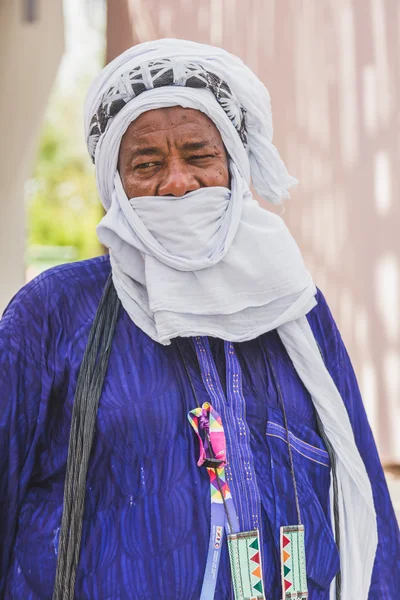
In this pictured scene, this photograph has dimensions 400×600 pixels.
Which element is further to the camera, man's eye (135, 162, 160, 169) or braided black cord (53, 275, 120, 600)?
man's eye (135, 162, 160, 169)

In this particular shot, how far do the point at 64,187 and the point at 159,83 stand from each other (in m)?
32.0

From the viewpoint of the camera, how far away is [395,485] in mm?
4254

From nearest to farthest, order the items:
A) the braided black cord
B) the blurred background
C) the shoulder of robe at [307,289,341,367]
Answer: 1. the braided black cord
2. the shoulder of robe at [307,289,341,367]
3. the blurred background

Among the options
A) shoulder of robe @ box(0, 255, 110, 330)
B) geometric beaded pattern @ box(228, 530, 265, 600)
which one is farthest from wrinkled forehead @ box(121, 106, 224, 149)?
geometric beaded pattern @ box(228, 530, 265, 600)

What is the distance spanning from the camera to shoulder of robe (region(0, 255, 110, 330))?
174 cm

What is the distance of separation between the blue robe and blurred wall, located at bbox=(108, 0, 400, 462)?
7.74ft

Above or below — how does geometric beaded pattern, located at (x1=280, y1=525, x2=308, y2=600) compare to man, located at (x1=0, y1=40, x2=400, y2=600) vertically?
below

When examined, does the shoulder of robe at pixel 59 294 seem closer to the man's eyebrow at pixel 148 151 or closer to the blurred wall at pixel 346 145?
the man's eyebrow at pixel 148 151

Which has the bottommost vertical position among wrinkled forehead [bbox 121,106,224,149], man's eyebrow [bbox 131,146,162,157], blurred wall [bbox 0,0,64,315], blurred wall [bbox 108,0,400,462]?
man's eyebrow [bbox 131,146,162,157]

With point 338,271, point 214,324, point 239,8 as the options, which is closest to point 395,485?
point 338,271

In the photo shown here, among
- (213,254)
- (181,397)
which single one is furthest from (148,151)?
→ (181,397)

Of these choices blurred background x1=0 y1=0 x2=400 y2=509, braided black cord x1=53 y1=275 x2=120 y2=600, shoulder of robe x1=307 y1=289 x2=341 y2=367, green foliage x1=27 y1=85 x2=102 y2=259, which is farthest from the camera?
green foliage x1=27 y1=85 x2=102 y2=259

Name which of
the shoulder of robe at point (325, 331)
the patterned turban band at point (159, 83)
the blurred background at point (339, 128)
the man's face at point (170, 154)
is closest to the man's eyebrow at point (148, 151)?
the man's face at point (170, 154)

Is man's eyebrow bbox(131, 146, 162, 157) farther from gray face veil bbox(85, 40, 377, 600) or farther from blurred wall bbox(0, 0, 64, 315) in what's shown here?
blurred wall bbox(0, 0, 64, 315)
